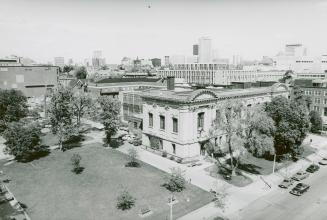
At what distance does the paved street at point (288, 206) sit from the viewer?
119ft

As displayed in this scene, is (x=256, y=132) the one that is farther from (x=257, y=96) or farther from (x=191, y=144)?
(x=257, y=96)

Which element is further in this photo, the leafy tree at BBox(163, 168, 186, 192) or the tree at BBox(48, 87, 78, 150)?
the tree at BBox(48, 87, 78, 150)

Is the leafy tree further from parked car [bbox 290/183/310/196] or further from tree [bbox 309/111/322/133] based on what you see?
tree [bbox 309/111/322/133]

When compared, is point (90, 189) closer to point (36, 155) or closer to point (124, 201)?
point (124, 201)

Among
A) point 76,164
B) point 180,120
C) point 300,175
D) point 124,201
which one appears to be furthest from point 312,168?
point 76,164

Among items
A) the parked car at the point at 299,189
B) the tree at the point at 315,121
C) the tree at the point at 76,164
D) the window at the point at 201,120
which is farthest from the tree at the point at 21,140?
the tree at the point at 315,121

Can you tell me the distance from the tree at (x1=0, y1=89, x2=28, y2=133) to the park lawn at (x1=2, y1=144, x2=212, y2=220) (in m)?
24.4

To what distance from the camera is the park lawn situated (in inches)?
1452

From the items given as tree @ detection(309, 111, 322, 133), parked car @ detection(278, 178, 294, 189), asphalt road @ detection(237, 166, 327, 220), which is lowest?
asphalt road @ detection(237, 166, 327, 220)

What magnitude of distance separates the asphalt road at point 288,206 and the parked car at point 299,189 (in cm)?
49

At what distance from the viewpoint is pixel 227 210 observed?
37.7 m

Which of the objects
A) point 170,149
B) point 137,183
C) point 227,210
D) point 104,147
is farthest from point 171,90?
point 227,210

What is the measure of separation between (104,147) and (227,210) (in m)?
33.9

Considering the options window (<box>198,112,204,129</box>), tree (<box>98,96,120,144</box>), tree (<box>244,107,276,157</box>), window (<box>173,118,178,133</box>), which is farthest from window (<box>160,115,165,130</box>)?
tree (<box>244,107,276,157</box>)
